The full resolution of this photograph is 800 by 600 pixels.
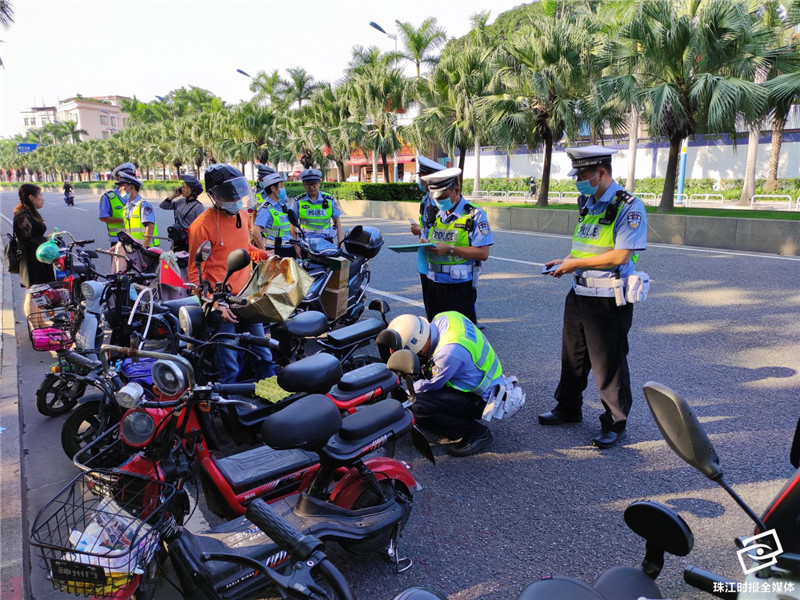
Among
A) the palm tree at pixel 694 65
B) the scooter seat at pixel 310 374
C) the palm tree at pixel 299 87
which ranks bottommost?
the scooter seat at pixel 310 374

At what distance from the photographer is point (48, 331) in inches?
188

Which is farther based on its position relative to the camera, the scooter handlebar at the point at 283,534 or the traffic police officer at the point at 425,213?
the traffic police officer at the point at 425,213

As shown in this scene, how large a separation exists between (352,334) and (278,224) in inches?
134

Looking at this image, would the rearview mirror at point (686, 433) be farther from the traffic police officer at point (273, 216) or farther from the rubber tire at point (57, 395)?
the traffic police officer at point (273, 216)

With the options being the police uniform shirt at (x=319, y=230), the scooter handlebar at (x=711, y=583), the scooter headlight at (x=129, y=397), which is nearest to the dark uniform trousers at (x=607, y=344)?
the scooter handlebar at (x=711, y=583)

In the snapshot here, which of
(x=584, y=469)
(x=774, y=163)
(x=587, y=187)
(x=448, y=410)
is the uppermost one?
(x=774, y=163)

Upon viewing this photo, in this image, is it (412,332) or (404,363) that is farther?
(412,332)

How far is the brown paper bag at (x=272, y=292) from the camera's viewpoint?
3.59 m

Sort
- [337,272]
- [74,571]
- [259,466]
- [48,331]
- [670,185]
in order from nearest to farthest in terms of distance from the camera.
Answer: [74,571], [259,466], [48,331], [337,272], [670,185]

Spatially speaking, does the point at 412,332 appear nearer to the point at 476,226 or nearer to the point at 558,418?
the point at 558,418

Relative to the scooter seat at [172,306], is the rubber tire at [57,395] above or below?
below

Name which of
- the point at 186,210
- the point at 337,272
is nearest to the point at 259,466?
the point at 337,272

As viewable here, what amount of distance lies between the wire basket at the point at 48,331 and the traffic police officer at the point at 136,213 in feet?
8.13

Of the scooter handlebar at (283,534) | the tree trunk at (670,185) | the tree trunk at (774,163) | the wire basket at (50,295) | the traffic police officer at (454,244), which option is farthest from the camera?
the tree trunk at (774,163)
